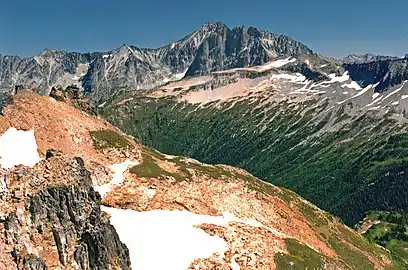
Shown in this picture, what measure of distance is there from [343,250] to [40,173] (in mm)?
53331

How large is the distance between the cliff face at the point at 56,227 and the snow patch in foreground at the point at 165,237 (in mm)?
6898

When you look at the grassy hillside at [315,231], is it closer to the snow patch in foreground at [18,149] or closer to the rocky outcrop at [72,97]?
the snow patch in foreground at [18,149]

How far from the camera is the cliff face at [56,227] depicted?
47.6 metres

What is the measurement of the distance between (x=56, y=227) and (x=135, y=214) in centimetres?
1982

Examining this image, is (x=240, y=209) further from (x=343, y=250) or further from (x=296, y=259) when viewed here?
(x=343, y=250)

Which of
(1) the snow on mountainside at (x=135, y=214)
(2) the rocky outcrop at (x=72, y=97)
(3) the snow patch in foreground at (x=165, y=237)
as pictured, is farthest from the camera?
(2) the rocky outcrop at (x=72, y=97)

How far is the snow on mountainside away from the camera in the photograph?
49.9 m

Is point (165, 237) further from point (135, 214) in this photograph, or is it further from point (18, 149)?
point (18, 149)

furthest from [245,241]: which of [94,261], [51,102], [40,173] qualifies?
[51,102]

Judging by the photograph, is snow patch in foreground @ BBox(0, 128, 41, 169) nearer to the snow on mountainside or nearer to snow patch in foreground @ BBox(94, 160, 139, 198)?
the snow on mountainside

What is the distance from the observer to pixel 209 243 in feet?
211

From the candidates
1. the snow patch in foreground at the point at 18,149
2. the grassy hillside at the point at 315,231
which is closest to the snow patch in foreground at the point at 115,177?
the grassy hillside at the point at 315,231

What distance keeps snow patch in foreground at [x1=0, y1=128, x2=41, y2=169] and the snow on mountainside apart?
1.31 metres

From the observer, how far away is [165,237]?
64562 millimetres
